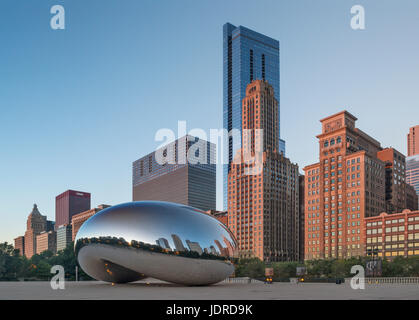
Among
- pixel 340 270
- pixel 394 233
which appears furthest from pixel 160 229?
pixel 394 233

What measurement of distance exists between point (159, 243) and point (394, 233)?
12054 cm

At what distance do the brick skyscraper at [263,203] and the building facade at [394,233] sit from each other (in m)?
47.0

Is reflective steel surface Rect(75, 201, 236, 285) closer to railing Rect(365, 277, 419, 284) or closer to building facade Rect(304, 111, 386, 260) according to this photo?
railing Rect(365, 277, 419, 284)

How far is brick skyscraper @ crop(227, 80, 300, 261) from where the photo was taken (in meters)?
180

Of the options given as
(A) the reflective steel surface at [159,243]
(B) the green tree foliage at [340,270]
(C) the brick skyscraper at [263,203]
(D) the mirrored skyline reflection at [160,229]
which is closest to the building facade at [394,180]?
(C) the brick skyscraper at [263,203]

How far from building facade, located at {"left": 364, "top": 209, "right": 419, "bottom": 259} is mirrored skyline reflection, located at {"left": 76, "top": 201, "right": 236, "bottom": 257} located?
11151 centimetres

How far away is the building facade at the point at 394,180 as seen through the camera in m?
162

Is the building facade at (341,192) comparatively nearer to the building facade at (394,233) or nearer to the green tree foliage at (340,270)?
the building facade at (394,233)

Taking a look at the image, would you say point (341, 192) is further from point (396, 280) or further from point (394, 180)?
point (396, 280)
